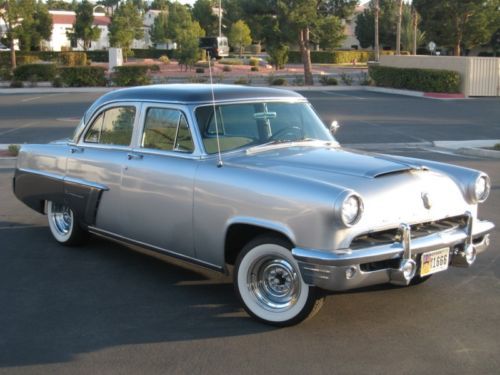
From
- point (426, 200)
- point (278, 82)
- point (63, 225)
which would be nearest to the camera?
point (426, 200)

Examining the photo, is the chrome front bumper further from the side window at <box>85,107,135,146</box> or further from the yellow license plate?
the side window at <box>85,107,135,146</box>

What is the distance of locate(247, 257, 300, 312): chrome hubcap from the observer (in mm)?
4828

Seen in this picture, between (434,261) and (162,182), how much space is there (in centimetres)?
225

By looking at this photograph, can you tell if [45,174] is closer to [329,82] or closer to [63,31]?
[329,82]

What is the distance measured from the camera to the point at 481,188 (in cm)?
540

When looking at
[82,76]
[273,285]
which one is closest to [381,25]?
[82,76]

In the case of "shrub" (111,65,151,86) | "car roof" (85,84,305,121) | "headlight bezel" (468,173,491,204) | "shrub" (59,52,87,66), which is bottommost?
"headlight bezel" (468,173,491,204)

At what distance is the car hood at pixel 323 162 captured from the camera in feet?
16.2

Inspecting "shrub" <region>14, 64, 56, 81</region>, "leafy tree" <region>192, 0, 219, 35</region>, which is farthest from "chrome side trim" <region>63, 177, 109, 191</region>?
"leafy tree" <region>192, 0, 219, 35</region>

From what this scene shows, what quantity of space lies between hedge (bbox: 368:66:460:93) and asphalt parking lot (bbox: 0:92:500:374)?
2484 cm

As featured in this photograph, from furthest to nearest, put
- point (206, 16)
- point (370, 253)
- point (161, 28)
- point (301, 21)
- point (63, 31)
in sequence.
→ point (206, 16) → point (63, 31) → point (161, 28) → point (301, 21) → point (370, 253)

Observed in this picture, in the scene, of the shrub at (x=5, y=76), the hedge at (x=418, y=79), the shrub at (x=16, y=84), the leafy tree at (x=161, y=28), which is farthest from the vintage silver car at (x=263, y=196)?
the leafy tree at (x=161, y=28)

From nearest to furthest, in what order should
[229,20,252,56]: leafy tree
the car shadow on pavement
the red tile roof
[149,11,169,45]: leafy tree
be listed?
the car shadow on pavement, [229,20,252,56]: leafy tree, [149,11,169,45]: leafy tree, the red tile roof

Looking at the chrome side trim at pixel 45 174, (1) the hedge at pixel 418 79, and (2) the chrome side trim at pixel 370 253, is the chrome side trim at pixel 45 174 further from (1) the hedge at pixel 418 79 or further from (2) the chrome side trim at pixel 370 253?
(1) the hedge at pixel 418 79
